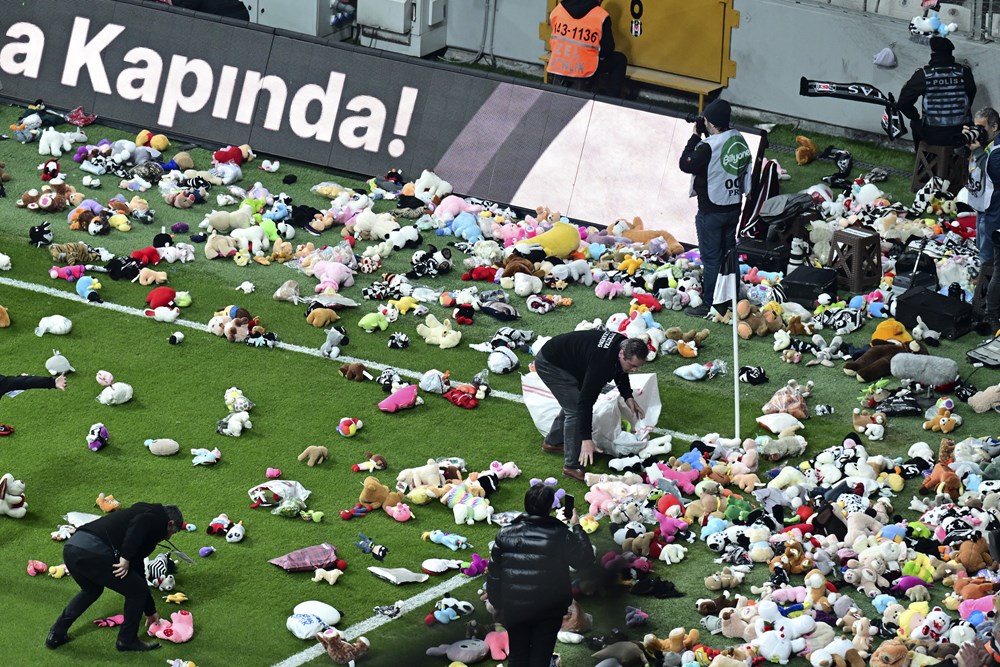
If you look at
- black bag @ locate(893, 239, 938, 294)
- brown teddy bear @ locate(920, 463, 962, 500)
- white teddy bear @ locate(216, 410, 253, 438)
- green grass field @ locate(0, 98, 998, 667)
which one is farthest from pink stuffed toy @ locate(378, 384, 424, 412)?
black bag @ locate(893, 239, 938, 294)

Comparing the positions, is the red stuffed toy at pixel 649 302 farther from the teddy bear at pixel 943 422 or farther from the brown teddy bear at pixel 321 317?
the teddy bear at pixel 943 422

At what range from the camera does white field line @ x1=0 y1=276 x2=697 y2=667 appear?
1171 cm

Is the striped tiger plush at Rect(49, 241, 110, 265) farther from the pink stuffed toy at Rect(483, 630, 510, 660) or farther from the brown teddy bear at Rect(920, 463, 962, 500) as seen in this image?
the brown teddy bear at Rect(920, 463, 962, 500)

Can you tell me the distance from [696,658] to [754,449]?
3.17 m

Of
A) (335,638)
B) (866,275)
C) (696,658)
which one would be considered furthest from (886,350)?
(335,638)

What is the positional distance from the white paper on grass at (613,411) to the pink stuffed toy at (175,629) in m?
4.21

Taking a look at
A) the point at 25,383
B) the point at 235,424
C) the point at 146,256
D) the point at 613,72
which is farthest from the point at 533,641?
the point at 613,72

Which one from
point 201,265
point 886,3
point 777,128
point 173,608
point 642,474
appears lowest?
point 173,608

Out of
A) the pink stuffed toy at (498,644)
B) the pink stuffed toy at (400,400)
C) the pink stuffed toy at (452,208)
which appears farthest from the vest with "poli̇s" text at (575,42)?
the pink stuffed toy at (498,644)

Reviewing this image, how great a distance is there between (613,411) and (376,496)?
2377mm

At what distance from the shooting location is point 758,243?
61.4 ft

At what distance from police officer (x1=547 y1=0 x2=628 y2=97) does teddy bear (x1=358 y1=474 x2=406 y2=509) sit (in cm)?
1005

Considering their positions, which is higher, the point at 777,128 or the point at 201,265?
the point at 777,128

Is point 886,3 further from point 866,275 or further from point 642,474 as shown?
point 642,474
